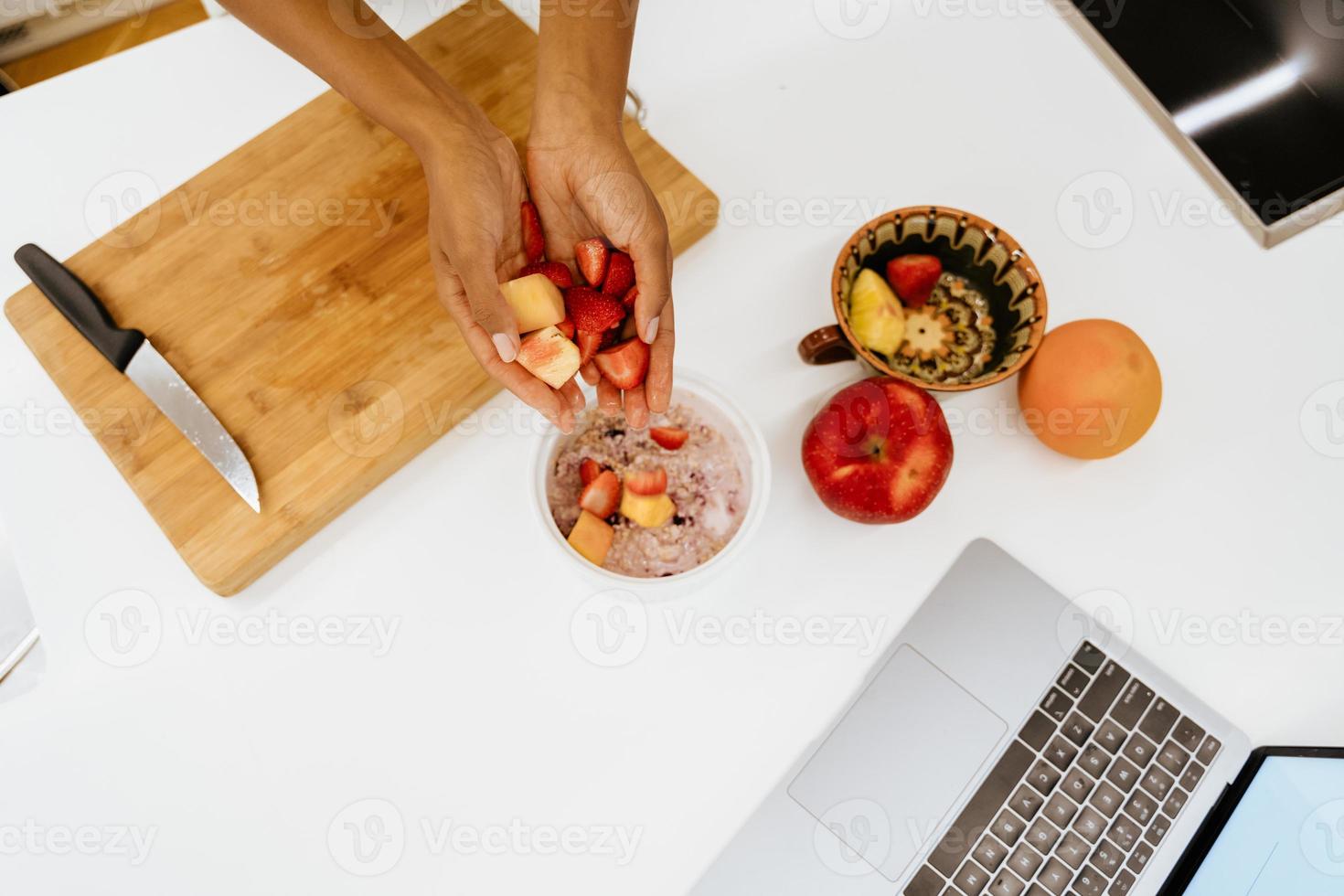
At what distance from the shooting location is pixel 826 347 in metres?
0.91

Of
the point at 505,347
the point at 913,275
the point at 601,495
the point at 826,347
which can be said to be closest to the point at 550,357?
the point at 505,347

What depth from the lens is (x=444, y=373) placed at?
36.4 inches

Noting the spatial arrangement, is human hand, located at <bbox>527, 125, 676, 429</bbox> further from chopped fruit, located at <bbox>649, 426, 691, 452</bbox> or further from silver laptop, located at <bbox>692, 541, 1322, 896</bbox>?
silver laptop, located at <bbox>692, 541, 1322, 896</bbox>

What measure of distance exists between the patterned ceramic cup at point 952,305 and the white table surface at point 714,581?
86 mm

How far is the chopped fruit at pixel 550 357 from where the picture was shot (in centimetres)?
81

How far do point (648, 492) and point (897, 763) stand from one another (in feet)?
1.24

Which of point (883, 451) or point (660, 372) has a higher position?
point (883, 451)

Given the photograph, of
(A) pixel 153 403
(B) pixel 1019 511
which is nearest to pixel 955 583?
(B) pixel 1019 511

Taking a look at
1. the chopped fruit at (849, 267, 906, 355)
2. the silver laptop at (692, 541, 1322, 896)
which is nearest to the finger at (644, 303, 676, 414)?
the chopped fruit at (849, 267, 906, 355)

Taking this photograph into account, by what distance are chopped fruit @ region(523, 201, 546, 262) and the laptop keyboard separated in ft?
2.39

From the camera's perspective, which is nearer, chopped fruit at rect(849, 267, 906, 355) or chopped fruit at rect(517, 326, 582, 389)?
chopped fruit at rect(517, 326, 582, 389)

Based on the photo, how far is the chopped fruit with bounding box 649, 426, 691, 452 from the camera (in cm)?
90

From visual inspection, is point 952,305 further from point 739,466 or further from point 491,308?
point 491,308

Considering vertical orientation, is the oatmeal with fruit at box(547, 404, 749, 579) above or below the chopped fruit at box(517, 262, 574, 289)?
below
